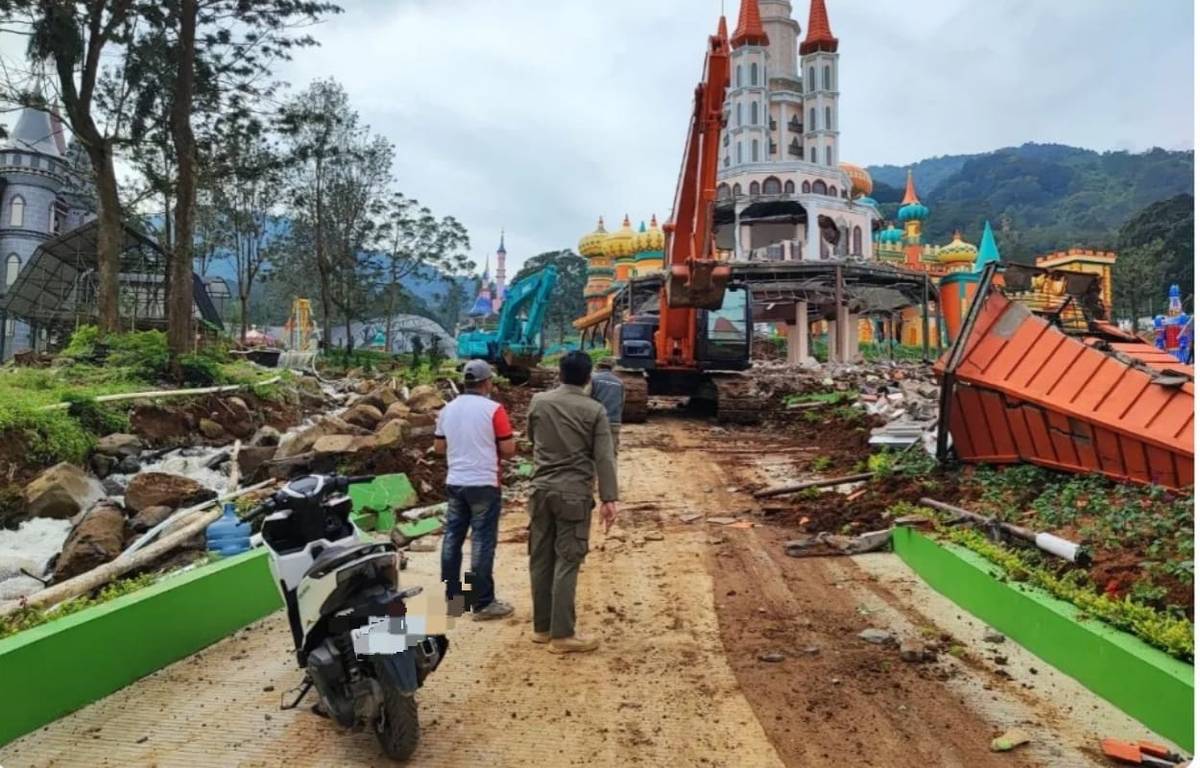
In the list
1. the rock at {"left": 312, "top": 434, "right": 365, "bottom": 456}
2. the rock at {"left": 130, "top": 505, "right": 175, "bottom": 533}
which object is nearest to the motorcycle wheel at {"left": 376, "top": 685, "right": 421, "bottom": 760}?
the rock at {"left": 130, "top": 505, "right": 175, "bottom": 533}

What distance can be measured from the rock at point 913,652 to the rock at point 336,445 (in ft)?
18.8

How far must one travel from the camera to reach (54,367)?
12.5m

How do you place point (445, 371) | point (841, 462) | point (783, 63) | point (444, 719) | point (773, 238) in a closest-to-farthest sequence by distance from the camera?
1. point (444, 719)
2. point (841, 462)
3. point (445, 371)
4. point (773, 238)
5. point (783, 63)

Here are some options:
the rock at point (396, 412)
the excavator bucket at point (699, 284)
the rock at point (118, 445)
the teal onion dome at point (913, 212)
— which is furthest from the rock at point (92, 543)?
the teal onion dome at point (913, 212)

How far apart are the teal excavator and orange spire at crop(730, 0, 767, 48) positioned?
1804 cm

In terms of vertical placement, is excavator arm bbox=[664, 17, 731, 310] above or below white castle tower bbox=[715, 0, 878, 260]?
below

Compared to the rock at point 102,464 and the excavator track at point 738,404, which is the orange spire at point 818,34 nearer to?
the excavator track at point 738,404

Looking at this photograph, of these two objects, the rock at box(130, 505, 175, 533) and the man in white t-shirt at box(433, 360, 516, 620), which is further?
the rock at box(130, 505, 175, 533)

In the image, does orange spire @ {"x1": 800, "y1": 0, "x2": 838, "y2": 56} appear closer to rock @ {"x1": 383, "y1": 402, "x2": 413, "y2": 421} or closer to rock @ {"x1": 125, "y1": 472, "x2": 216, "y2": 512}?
rock @ {"x1": 383, "y1": 402, "x2": 413, "y2": 421}

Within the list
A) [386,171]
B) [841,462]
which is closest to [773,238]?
[386,171]

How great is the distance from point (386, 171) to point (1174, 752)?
30.5 meters

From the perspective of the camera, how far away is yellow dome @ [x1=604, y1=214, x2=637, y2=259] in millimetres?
45050

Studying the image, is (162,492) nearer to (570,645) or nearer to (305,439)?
(305,439)

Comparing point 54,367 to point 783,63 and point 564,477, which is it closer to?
point 564,477
